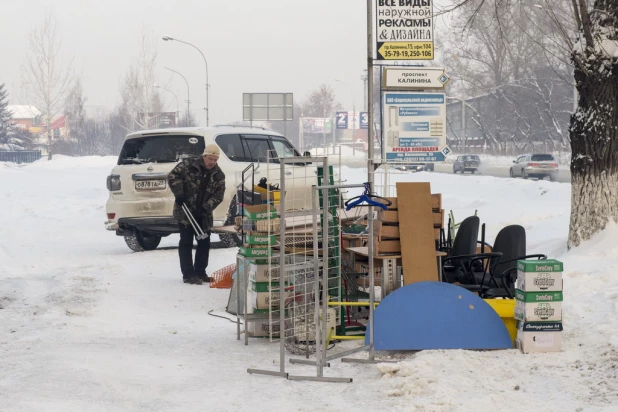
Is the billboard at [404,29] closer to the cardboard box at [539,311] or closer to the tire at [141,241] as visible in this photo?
the cardboard box at [539,311]

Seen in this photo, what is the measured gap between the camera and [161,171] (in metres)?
14.8

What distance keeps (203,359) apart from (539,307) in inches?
105

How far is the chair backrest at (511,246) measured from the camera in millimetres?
Result: 8523

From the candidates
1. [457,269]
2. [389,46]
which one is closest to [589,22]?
[389,46]

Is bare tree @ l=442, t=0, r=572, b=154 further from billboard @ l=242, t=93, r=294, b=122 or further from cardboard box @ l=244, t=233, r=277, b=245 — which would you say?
cardboard box @ l=244, t=233, r=277, b=245

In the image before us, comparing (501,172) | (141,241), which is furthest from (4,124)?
(141,241)

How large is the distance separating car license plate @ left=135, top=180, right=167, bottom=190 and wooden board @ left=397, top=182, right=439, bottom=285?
7.50 metres

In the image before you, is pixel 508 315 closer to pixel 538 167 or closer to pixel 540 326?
pixel 540 326

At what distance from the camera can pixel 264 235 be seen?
7.76 m

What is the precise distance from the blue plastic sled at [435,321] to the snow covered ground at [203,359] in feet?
0.56

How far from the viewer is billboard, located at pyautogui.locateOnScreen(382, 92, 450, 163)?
12.0 meters

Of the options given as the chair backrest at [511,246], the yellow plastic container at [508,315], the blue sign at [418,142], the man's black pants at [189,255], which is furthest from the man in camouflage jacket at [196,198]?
the yellow plastic container at [508,315]

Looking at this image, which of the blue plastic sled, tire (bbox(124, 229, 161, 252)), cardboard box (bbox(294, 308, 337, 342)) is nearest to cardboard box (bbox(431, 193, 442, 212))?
the blue plastic sled

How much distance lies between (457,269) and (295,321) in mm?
2204
